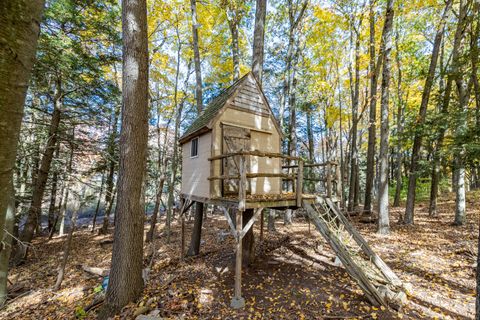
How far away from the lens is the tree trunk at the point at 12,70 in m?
1.05

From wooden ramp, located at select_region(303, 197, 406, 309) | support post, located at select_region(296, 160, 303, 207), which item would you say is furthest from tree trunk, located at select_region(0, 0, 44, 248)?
wooden ramp, located at select_region(303, 197, 406, 309)

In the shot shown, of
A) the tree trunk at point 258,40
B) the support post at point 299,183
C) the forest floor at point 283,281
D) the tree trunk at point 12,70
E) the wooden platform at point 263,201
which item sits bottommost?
the forest floor at point 283,281

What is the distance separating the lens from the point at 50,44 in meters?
7.86

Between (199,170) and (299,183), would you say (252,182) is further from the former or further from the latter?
(299,183)

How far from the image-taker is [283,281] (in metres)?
5.95

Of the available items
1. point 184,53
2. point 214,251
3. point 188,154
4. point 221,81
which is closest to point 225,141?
point 188,154

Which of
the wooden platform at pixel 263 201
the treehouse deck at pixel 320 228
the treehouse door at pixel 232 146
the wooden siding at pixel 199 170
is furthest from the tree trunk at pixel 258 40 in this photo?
the wooden platform at pixel 263 201

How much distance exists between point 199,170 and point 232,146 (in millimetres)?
1499

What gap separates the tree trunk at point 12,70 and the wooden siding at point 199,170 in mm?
5783

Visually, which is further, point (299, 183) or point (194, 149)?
point (194, 149)

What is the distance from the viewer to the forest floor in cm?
463

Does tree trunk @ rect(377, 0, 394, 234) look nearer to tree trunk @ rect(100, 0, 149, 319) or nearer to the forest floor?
the forest floor

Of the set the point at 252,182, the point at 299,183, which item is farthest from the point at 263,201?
the point at 252,182

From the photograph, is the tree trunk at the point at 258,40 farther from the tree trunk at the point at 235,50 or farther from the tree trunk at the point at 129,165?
the tree trunk at the point at 129,165
